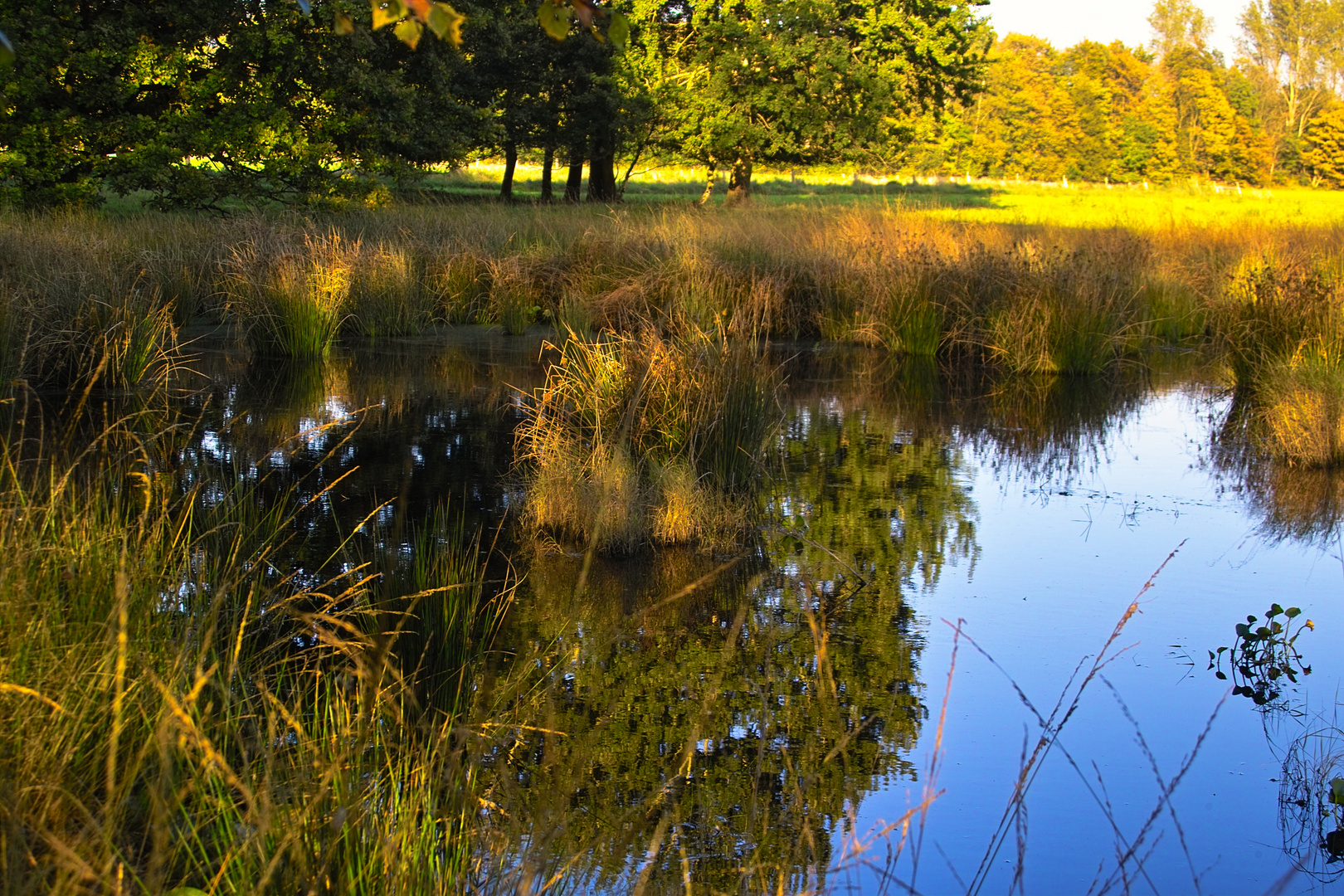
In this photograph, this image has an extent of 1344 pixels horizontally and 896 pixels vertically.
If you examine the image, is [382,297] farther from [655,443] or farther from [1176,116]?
[1176,116]

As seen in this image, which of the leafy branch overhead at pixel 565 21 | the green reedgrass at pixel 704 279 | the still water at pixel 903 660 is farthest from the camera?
the green reedgrass at pixel 704 279

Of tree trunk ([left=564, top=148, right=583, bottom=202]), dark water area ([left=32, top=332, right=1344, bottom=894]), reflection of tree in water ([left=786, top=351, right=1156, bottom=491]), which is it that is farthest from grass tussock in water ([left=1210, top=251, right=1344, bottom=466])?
tree trunk ([left=564, top=148, right=583, bottom=202])

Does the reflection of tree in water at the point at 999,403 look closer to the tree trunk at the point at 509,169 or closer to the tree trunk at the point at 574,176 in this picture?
the tree trunk at the point at 574,176

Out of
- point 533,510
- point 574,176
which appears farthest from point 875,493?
point 574,176

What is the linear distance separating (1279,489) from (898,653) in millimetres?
3657

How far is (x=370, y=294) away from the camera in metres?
11.8

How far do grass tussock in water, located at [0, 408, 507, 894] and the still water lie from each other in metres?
0.23

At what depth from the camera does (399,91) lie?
17.5m

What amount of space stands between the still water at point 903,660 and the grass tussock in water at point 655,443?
19 centimetres

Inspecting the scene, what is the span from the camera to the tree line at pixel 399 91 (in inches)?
622

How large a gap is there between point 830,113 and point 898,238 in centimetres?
1718

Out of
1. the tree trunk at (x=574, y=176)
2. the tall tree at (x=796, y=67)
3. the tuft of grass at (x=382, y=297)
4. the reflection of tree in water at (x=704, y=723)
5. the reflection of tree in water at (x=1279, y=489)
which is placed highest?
the tall tree at (x=796, y=67)

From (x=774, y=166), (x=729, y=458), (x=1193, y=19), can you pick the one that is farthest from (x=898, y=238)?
(x=1193, y=19)

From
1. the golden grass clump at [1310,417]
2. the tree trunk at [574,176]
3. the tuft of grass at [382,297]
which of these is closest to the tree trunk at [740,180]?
the tree trunk at [574,176]
